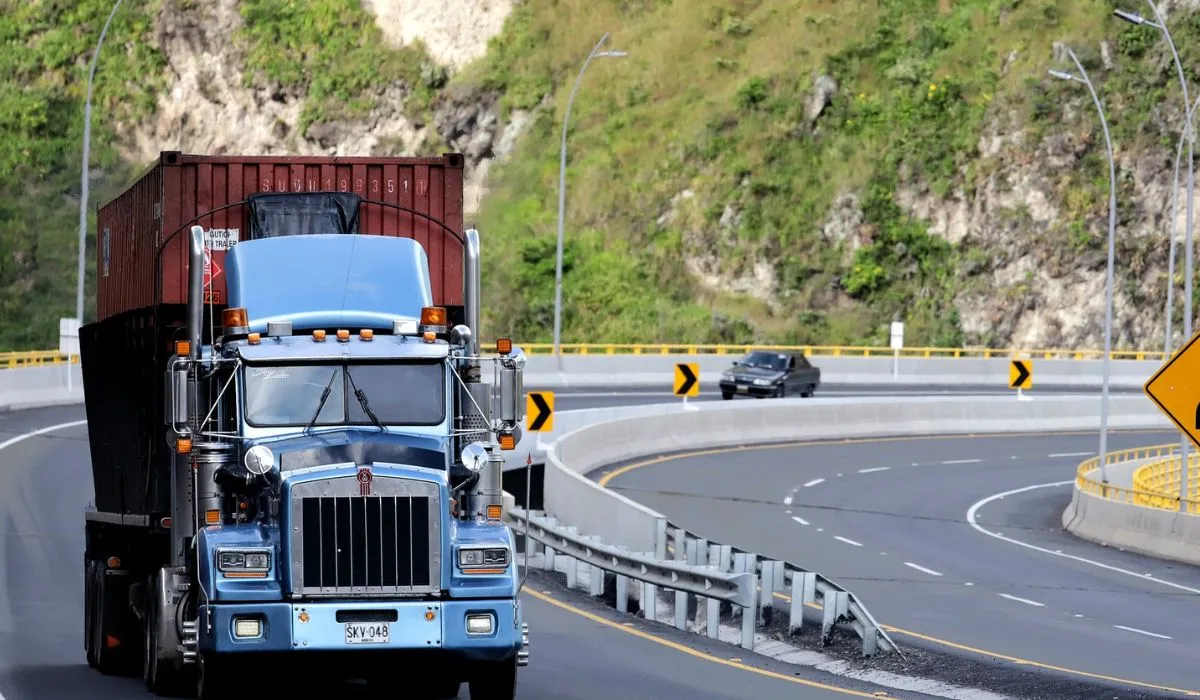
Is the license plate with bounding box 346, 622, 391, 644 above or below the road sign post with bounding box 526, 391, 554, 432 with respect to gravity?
below

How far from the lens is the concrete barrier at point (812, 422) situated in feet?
143

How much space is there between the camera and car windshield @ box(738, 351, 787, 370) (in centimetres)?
5766

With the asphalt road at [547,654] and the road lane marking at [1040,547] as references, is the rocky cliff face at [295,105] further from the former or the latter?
the asphalt road at [547,654]

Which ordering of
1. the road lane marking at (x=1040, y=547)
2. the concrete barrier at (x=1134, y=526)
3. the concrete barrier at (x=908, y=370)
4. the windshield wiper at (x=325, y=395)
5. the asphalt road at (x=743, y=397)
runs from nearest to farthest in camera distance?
the windshield wiper at (x=325, y=395), the road lane marking at (x=1040, y=547), the concrete barrier at (x=1134, y=526), the asphalt road at (x=743, y=397), the concrete barrier at (x=908, y=370)

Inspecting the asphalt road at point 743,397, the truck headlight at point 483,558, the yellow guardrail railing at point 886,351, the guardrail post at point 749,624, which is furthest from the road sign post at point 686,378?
the truck headlight at point 483,558

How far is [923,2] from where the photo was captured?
8619 centimetres

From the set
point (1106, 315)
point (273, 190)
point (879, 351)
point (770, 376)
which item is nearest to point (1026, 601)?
point (273, 190)

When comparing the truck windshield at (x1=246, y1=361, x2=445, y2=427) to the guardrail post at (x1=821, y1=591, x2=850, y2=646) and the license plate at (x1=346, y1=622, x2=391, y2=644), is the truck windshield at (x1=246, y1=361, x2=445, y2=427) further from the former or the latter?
the guardrail post at (x1=821, y1=591, x2=850, y2=646)

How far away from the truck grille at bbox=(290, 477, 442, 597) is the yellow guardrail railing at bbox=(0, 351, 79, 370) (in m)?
36.4

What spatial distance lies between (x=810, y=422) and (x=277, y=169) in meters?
36.3

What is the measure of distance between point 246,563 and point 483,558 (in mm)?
1523

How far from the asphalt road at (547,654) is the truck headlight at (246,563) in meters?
0.90

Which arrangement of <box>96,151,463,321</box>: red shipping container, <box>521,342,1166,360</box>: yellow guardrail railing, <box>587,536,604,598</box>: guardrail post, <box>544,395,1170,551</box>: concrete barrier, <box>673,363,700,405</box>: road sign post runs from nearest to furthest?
<box>96,151,463,321</box>: red shipping container
<box>587,536,604,598</box>: guardrail post
<box>544,395,1170,551</box>: concrete barrier
<box>673,363,700,405</box>: road sign post
<box>521,342,1166,360</box>: yellow guardrail railing

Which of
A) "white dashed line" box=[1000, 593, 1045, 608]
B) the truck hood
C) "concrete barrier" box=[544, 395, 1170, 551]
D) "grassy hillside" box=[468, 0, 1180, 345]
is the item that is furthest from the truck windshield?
"grassy hillside" box=[468, 0, 1180, 345]
